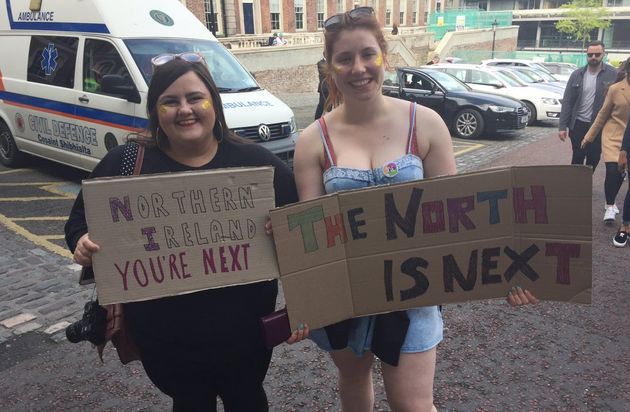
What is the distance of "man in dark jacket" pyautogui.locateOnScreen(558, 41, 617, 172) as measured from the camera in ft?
19.9

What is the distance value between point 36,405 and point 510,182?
291cm

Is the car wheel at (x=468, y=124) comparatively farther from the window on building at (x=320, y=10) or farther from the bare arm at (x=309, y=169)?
the window on building at (x=320, y=10)

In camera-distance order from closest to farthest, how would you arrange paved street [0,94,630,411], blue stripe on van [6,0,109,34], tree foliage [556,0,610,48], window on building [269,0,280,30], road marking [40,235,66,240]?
paved street [0,94,630,411]
road marking [40,235,66,240]
blue stripe on van [6,0,109,34]
window on building [269,0,280,30]
tree foliage [556,0,610,48]

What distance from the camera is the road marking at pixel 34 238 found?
5.25 metres

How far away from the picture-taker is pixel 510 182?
1.85 metres

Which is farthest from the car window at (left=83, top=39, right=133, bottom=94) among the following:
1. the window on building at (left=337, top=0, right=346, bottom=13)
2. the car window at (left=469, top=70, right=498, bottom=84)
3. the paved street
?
the window on building at (left=337, top=0, right=346, bottom=13)

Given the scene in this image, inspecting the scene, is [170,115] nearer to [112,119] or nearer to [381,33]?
[381,33]

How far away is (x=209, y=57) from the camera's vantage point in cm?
723

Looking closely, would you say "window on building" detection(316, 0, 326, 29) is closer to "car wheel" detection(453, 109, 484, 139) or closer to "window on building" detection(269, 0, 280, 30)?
"window on building" detection(269, 0, 280, 30)

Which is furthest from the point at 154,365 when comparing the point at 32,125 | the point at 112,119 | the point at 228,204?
the point at 32,125

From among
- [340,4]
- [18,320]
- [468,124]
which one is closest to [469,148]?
[468,124]

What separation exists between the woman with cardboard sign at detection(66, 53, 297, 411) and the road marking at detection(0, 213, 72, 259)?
3.63 meters

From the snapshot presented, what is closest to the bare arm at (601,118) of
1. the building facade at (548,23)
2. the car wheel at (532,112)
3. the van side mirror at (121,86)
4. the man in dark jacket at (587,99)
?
the man in dark jacket at (587,99)

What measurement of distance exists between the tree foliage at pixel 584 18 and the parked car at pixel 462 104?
1777 inches
